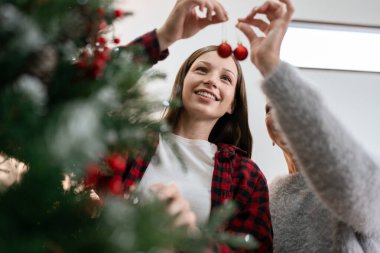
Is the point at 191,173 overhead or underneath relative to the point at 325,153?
underneath

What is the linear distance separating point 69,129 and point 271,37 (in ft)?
1.98

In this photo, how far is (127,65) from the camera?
0.42 meters

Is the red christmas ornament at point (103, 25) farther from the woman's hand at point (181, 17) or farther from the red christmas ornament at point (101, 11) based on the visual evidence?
the woman's hand at point (181, 17)

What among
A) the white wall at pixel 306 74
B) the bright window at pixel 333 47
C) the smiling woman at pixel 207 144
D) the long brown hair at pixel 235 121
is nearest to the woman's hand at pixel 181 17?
the smiling woman at pixel 207 144

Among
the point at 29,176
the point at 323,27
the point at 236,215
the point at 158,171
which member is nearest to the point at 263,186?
the point at 236,215

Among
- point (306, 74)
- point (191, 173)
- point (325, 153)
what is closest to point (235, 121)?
point (191, 173)

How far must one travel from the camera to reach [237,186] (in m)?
0.98

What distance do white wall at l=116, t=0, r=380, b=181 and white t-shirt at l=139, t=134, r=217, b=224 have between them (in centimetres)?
62

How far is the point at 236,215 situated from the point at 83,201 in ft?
1.87

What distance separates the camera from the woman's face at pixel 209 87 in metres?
1.05

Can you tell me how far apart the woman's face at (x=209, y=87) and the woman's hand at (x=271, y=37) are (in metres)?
0.22

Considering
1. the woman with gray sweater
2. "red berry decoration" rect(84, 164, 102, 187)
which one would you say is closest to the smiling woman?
the woman with gray sweater

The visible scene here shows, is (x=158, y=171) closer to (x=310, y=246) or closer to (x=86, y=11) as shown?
(x=310, y=246)

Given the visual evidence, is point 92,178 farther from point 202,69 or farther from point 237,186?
point 202,69
